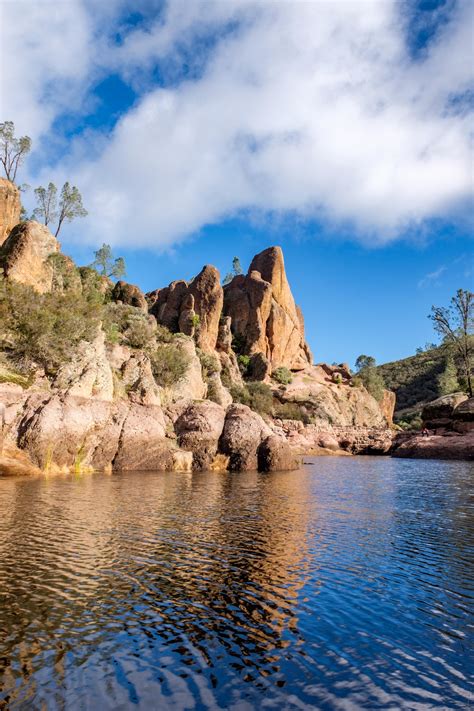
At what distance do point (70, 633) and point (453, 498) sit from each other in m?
18.9

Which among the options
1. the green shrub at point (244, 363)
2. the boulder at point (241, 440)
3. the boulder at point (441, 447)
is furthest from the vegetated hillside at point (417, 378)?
the boulder at point (241, 440)

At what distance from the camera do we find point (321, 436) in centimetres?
6875

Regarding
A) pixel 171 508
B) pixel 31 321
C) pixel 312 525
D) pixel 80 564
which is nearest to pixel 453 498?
pixel 312 525

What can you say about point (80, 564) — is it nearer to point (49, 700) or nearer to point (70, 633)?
point (70, 633)

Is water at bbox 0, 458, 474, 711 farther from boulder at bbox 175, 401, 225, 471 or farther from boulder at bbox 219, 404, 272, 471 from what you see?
boulder at bbox 219, 404, 272, 471

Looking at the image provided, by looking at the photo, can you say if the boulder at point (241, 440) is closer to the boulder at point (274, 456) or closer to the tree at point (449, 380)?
the boulder at point (274, 456)

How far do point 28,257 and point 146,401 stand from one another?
17602mm

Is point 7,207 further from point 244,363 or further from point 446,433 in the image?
point 446,433

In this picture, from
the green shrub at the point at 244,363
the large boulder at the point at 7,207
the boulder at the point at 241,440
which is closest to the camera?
the boulder at the point at 241,440

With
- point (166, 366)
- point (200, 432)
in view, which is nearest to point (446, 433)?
point (166, 366)

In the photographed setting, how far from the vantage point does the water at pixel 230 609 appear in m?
5.73

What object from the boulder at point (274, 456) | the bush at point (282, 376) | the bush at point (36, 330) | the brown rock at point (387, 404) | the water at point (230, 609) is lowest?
the water at point (230, 609)

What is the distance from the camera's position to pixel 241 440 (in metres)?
35.5

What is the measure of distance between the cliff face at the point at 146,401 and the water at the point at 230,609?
35.4ft
